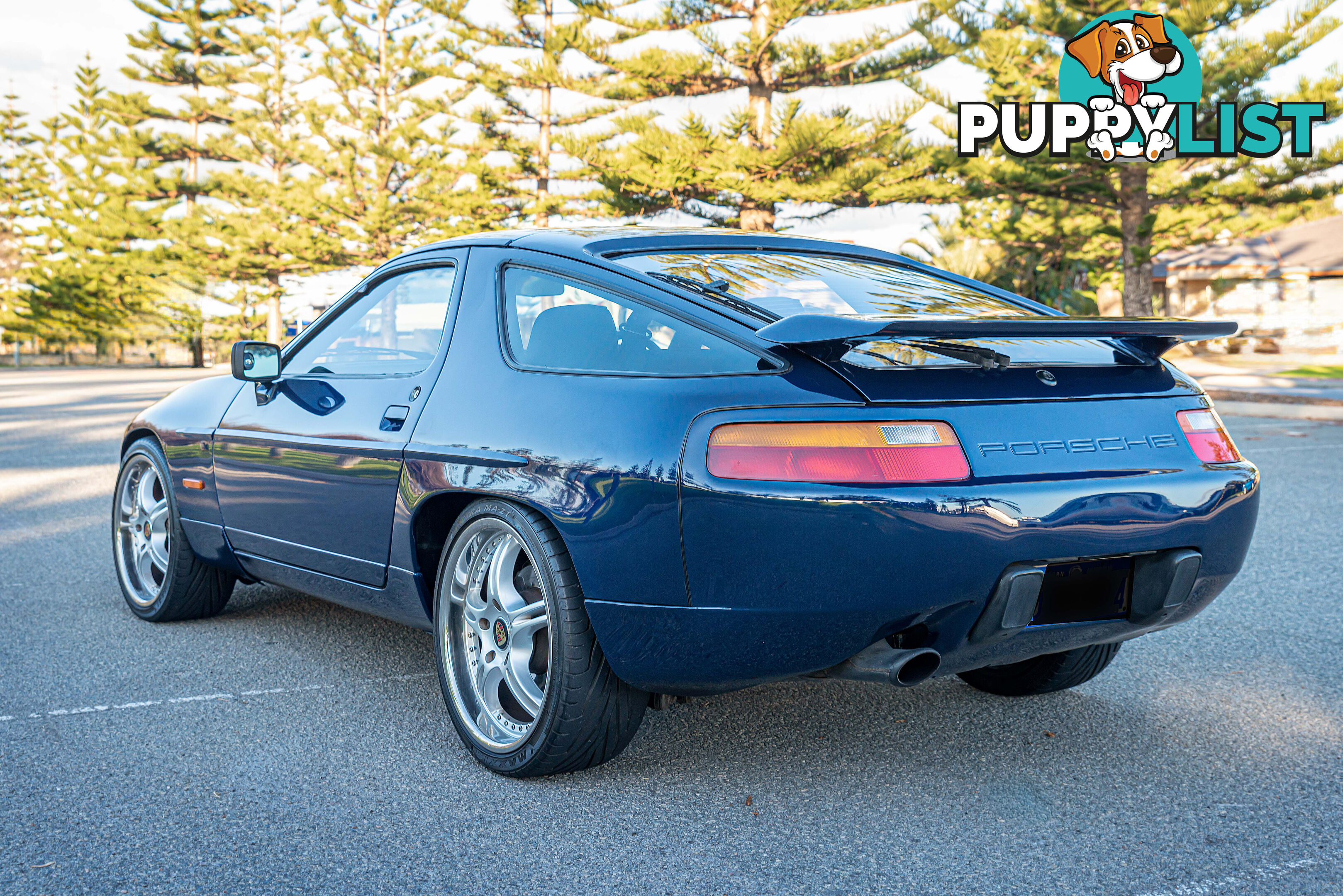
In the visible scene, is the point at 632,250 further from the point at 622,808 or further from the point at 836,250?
the point at 622,808

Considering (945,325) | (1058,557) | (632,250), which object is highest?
(632,250)

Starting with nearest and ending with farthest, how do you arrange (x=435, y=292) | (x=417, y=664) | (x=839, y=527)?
1. (x=839, y=527)
2. (x=435, y=292)
3. (x=417, y=664)

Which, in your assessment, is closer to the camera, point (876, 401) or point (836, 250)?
point (876, 401)

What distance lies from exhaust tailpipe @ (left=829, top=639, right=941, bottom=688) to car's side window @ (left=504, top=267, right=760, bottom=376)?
678mm

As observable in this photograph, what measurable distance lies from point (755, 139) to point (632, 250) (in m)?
23.7

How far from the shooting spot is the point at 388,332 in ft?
12.5

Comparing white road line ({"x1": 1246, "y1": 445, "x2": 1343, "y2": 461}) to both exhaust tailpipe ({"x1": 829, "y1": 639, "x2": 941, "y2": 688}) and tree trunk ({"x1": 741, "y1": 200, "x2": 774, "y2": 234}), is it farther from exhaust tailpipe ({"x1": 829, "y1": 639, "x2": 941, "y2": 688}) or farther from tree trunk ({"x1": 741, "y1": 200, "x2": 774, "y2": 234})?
tree trunk ({"x1": 741, "y1": 200, "x2": 774, "y2": 234})

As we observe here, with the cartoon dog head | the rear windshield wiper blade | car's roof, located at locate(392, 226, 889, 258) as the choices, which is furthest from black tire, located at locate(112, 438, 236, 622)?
the cartoon dog head

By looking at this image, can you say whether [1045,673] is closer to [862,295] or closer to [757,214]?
[862,295]

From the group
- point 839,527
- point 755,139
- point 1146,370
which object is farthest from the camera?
point 755,139

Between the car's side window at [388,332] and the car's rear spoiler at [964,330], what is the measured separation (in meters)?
1.32

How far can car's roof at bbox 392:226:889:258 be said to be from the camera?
3.17 meters

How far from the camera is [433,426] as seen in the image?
3135 mm

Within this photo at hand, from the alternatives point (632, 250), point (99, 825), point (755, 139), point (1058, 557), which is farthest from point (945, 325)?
point (755, 139)
